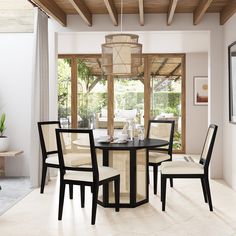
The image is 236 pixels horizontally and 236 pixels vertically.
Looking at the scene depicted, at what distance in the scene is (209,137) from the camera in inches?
185

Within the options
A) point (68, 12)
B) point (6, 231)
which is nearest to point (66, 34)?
point (68, 12)

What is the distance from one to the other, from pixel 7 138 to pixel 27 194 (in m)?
1.32

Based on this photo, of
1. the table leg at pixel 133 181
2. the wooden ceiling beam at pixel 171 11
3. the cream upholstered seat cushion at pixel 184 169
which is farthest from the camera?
the wooden ceiling beam at pixel 171 11

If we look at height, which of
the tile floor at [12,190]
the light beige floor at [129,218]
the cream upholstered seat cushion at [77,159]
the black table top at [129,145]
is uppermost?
the black table top at [129,145]

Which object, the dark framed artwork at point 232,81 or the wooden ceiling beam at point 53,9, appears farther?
the dark framed artwork at point 232,81

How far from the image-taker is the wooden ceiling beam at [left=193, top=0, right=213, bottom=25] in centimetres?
515

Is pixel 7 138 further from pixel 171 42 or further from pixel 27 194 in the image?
pixel 171 42

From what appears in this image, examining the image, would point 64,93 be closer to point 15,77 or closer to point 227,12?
point 15,77

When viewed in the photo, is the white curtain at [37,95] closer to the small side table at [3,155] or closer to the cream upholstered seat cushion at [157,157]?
the small side table at [3,155]

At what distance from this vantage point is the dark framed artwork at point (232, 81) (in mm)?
5468

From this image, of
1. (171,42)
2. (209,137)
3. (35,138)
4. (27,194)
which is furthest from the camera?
(171,42)

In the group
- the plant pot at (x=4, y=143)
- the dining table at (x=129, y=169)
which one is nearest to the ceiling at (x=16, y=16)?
the plant pot at (x=4, y=143)

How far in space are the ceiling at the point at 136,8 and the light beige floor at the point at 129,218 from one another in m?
2.50

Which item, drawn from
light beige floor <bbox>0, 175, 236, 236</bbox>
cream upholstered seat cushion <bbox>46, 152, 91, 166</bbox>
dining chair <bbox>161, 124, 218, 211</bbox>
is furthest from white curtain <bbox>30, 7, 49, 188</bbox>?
dining chair <bbox>161, 124, 218, 211</bbox>
